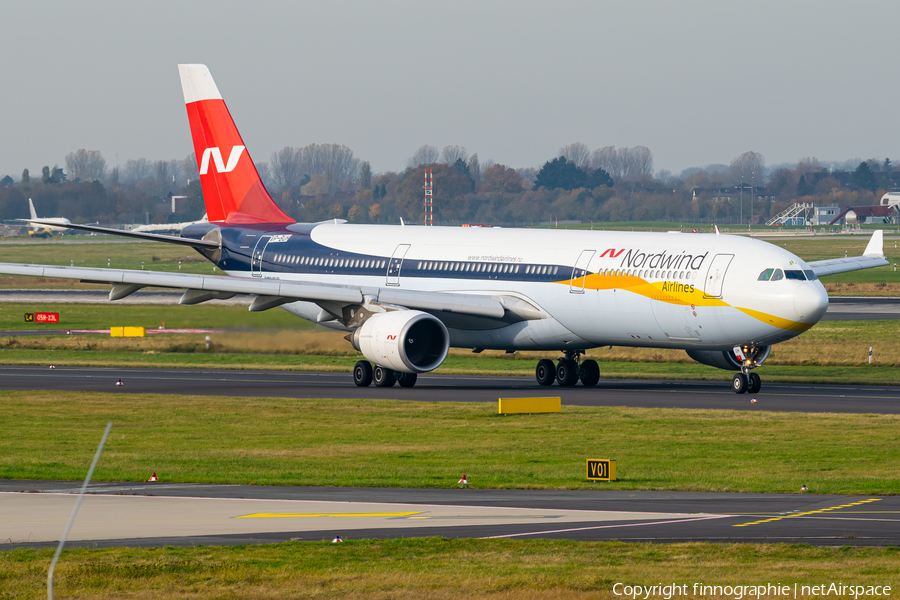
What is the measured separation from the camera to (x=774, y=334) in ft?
121

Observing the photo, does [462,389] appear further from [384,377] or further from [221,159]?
[221,159]

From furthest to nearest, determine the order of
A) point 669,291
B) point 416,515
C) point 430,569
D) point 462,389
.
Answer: point 462,389
point 669,291
point 416,515
point 430,569

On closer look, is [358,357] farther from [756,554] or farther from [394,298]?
[756,554]

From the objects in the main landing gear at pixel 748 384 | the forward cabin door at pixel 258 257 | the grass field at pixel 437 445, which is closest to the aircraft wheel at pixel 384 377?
the grass field at pixel 437 445

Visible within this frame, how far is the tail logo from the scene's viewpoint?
52.0 meters

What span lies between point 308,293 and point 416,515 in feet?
74.8

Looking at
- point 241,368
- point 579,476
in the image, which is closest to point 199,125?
point 241,368

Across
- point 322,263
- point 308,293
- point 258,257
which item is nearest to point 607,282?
point 308,293

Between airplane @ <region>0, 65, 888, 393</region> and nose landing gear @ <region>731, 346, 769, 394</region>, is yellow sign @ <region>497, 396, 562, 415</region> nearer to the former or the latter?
airplane @ <region>0, 65, 888, 393</region>

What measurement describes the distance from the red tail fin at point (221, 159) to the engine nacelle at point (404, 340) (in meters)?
12.2

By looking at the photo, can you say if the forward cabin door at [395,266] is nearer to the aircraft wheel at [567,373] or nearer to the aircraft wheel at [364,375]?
the aircraft wheel at [364,375]

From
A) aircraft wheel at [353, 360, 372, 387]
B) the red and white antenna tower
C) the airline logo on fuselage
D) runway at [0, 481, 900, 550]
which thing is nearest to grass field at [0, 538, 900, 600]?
runway at [0, 481, 900, 550]

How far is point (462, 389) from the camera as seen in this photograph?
42.2 metres

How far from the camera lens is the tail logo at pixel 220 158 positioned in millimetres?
51969
